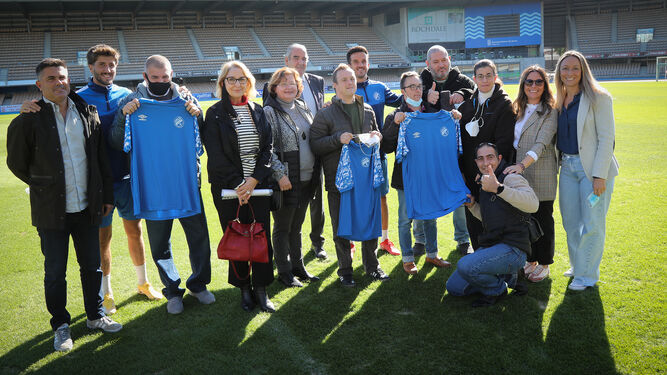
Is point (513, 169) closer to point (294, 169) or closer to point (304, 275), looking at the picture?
point (294, 169)

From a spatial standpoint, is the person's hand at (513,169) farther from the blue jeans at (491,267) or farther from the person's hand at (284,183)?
the person's hand at (284,183)

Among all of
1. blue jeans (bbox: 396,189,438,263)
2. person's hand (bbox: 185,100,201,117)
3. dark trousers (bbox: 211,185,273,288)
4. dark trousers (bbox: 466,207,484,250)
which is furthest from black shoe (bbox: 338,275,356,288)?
person's hand (bbox: 185,100,201,117)

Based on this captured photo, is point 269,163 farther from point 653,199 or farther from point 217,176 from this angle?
point 653,199

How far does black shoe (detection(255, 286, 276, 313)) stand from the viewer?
4.09 m

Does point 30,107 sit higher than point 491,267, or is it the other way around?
point 30,107

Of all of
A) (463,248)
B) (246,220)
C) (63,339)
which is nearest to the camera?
(63,339)

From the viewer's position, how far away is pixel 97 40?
4019 centimetres

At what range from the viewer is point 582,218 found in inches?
166

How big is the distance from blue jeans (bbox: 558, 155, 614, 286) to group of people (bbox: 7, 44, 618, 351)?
0.04 ft

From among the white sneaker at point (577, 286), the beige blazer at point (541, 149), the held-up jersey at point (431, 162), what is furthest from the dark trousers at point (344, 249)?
the white sneaker at point (577, 286)

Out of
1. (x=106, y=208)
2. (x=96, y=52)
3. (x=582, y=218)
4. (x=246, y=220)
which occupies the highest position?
(x=96, y=52)

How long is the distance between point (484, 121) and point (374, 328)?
2.22 m

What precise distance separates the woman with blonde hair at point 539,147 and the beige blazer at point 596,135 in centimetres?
26

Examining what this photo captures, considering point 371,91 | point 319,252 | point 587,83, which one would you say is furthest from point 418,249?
point 587,83
